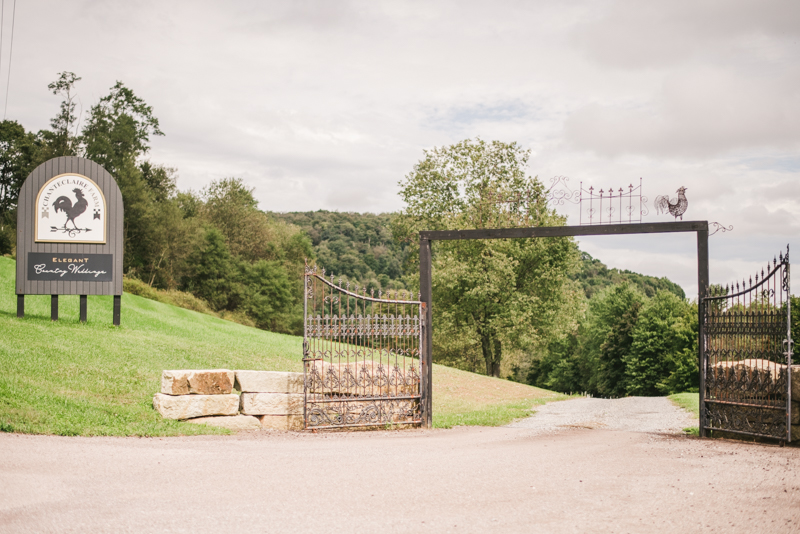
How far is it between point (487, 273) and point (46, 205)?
62.3 feet

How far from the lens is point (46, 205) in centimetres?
1783

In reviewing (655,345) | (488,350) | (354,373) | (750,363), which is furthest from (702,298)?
(655,345)

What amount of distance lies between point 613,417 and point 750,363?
5680mm

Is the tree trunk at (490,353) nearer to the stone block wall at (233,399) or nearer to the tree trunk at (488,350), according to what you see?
the tree trunk at (488,350)

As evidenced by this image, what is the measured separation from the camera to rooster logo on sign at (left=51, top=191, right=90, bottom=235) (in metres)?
18.0

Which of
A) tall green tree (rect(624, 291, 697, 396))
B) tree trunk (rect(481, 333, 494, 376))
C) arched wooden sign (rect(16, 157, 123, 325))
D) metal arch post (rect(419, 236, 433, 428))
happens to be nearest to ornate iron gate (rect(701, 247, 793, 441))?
metal arch post (rect(419, 236, 433, 428))

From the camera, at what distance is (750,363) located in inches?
378

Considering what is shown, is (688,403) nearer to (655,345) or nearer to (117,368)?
(117,368)

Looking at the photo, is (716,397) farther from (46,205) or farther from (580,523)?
(46,205)

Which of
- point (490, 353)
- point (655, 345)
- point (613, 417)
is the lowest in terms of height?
point (655, 345)

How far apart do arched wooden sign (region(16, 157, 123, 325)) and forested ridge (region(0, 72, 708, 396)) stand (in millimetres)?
8006

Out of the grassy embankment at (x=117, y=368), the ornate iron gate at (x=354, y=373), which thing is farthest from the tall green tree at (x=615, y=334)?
the ornate iron gate at (x=354, y=373)

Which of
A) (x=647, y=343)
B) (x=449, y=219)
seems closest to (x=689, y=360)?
(x=647, y=343)

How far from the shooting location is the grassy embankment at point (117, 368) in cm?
952
